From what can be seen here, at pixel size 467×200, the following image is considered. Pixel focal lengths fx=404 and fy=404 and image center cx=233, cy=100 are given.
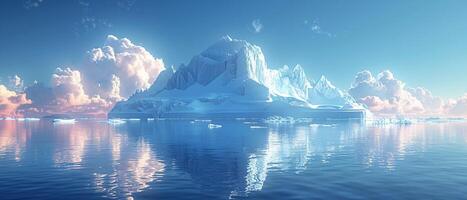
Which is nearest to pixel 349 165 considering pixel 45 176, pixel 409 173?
pixel 409 173

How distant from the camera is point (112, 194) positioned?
90.1ft

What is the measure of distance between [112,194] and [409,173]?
2713 cm

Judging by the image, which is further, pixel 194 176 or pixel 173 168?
pixel 173 168

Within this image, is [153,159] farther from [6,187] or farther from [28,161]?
[6,187]

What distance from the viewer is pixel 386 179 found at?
3444 cm

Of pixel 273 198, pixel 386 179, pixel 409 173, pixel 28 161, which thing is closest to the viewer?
pixel 273 198

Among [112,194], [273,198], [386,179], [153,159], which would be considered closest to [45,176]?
[112,194]

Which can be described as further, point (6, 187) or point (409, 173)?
point (409, 173)

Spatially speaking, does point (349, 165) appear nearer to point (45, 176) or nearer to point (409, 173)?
point (409, 173)

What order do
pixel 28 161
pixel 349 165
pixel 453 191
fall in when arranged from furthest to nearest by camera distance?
pixel 28 161 → pixel 349 165 → pixel 453 191

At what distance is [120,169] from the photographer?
1550 inches

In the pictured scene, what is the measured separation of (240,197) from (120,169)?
55.7 ft

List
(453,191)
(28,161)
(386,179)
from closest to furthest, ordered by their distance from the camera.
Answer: (453,191) < (386,179) < (28,161)

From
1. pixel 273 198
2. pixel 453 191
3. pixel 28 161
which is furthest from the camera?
pixel 28 161
